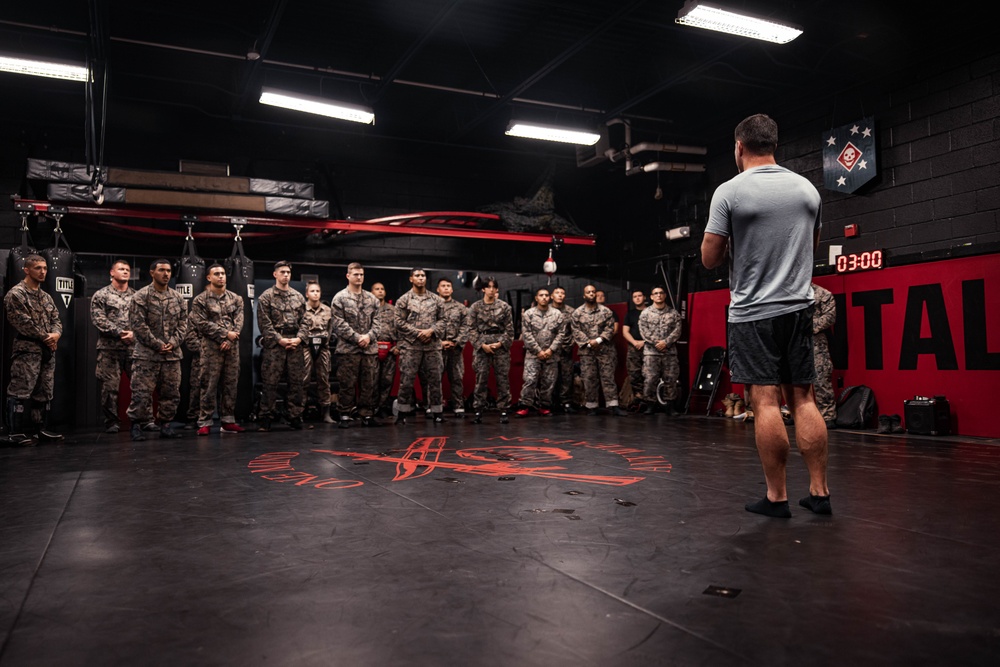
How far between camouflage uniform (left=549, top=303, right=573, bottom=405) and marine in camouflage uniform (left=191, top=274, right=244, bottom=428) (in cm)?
442

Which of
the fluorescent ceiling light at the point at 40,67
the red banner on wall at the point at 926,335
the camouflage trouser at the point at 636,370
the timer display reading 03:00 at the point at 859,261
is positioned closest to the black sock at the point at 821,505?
the red banner on wall at the point at 926,335

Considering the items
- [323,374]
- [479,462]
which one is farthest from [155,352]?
[479,462]

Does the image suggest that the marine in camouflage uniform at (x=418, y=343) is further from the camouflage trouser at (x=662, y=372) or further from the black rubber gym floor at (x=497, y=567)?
the black rubber gym floor at (x=497, y=567)

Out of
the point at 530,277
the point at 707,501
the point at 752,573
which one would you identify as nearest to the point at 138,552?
the point at 752,573

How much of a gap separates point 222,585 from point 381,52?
8.04m

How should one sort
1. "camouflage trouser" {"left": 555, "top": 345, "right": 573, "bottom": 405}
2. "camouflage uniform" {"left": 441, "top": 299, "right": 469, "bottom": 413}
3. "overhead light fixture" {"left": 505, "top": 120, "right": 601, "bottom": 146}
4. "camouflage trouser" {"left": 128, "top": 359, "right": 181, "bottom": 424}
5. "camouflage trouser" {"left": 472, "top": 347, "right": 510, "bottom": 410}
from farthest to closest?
1. "camouflage trouser" {"left": 555, "top": 345, "right": 573, "bottom": 405}
2. "overhead light fixture" {"left": 505, "top": 120, "right": 601, "bottom": 146}
3. "camouflage trouser" {"left": 472, "top": 347, "right": 510, "bottom": 410}
4. "camouflage uniform" {"left": 441, "top": 299, "right": 469, "bottom": 413}
5. "camouflage trouser" {"left": 128, "top": 359, "right": 181, "bottom": 424}

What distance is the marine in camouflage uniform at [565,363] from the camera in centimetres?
973

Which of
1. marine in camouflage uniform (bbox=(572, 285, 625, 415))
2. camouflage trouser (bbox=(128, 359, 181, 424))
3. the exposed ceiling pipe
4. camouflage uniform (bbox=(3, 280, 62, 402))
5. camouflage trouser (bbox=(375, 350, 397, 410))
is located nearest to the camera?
camouflage uniform (bbox=(3, 280, 62, 402))

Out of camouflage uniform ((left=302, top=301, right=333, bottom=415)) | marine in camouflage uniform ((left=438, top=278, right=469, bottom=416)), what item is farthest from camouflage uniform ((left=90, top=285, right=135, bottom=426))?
marine in camouflage uniform ((left=438, top=278, right=469, bottom=416))

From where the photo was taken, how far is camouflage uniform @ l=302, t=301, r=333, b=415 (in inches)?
309

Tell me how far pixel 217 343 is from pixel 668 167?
688 centimetres

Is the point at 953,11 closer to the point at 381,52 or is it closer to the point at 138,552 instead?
the point at 381,52

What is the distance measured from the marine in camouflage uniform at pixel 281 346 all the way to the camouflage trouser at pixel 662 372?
4.67 meters

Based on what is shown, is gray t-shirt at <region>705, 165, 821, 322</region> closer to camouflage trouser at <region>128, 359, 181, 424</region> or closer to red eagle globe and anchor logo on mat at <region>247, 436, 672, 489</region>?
red eagle globe and anchor logo on mat at <region>247, 436, 672, 489</region>
